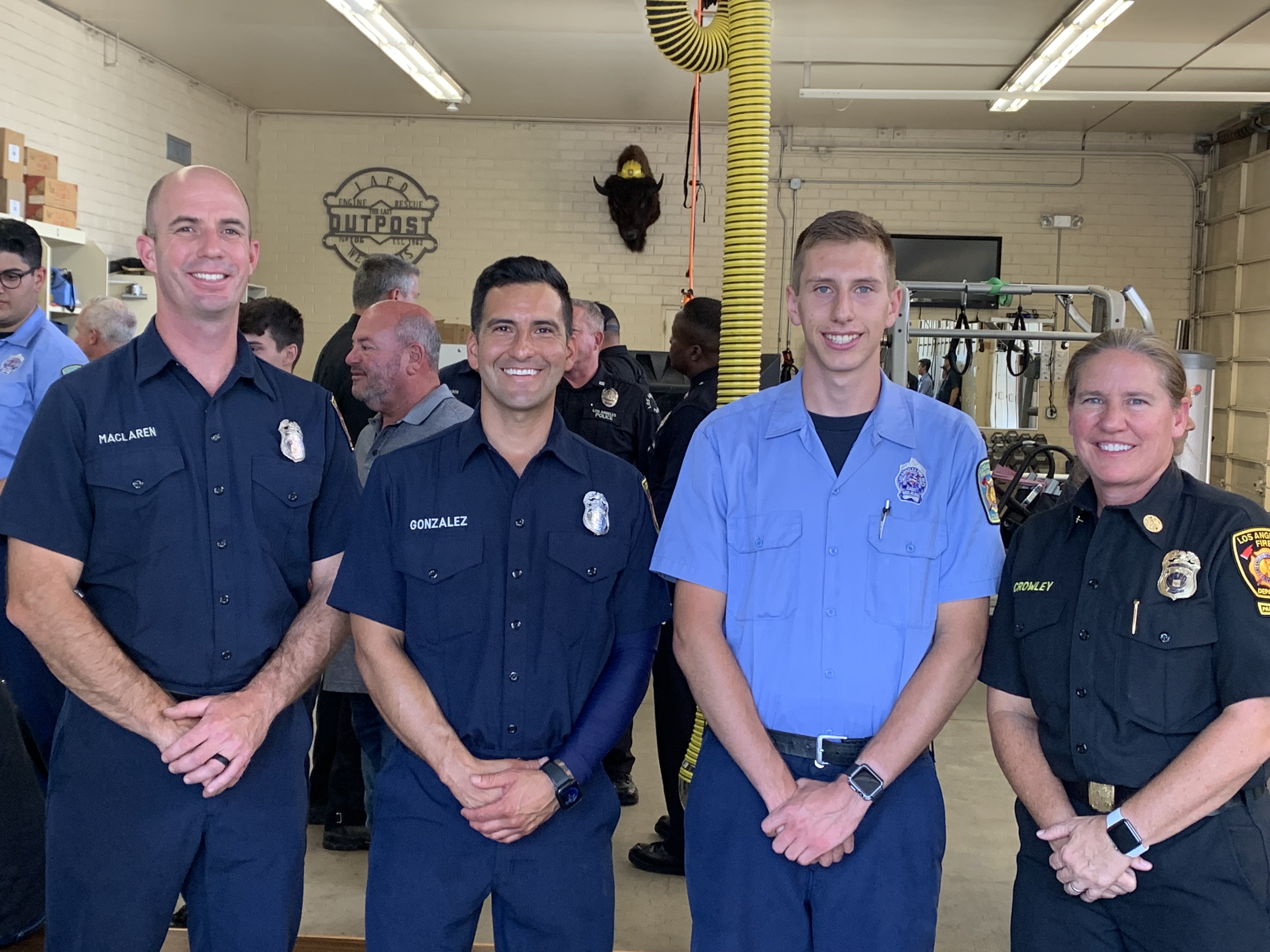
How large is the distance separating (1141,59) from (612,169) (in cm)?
481

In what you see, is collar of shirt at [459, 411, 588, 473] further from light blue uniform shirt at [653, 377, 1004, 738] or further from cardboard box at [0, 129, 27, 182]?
cardboard box at [0, 129, 27, 182]

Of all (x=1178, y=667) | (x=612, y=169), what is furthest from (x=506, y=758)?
(x=612, y=169)

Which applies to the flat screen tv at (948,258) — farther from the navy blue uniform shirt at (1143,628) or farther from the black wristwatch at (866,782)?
the black wristwatch at (866,782)

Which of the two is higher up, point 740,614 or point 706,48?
point 706,48

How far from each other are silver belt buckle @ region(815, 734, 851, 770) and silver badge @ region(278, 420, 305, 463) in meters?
1.14

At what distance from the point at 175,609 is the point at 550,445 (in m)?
0.76

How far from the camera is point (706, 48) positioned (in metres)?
3.10

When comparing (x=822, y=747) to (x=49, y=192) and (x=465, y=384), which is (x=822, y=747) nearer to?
(x=465, y=384)

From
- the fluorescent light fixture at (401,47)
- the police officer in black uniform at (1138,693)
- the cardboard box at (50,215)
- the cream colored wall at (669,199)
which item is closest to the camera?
the police officer in black uniform at (1138,693)

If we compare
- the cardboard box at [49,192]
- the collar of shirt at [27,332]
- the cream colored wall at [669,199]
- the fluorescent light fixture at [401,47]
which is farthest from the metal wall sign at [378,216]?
the collar of shirt at [27,332]

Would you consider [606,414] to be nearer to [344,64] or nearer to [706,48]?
[706,48]

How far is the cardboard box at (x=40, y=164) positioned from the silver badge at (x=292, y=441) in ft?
18.6

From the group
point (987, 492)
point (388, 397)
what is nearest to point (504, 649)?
point (987, 492)

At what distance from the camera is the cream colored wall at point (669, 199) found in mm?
10891
